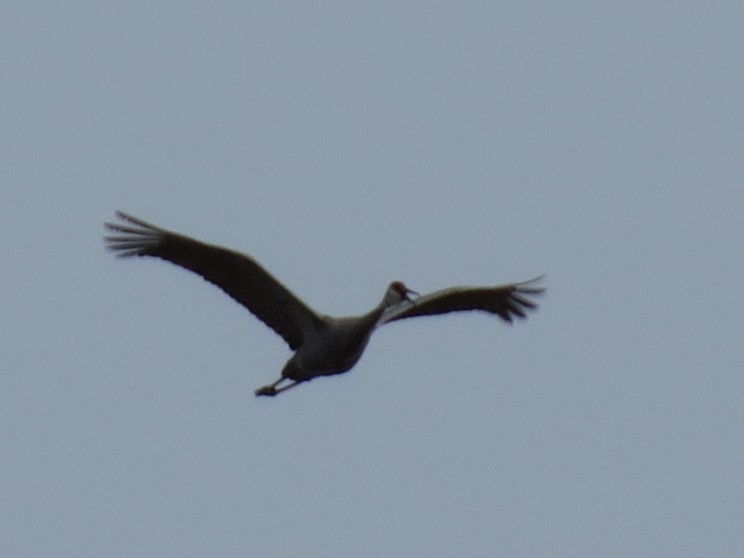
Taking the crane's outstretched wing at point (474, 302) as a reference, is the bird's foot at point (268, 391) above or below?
below

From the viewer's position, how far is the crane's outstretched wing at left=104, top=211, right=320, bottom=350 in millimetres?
20766

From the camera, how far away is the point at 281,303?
21.5m

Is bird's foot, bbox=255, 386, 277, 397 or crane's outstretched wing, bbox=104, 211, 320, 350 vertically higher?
crane's outstretched wing, bbox=104, 211, 320, 350

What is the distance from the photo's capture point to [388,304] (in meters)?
21.3

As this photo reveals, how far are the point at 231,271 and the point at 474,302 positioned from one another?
363 cm

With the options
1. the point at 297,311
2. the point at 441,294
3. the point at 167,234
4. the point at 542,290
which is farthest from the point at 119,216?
the point at 542,290

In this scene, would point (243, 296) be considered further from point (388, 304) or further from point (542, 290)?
point (542, 290)

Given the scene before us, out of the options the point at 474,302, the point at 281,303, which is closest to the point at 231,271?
the point at 281,303

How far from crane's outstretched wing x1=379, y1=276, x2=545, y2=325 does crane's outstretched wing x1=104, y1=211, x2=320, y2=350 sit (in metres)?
1.05

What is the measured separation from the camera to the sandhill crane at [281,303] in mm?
20797

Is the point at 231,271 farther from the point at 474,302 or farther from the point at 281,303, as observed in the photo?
the point at 474,302

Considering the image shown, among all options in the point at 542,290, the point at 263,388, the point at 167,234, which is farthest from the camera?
the point at 542,290

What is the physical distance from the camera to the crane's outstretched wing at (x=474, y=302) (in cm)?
2217

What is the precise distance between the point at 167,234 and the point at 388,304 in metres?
2.64
